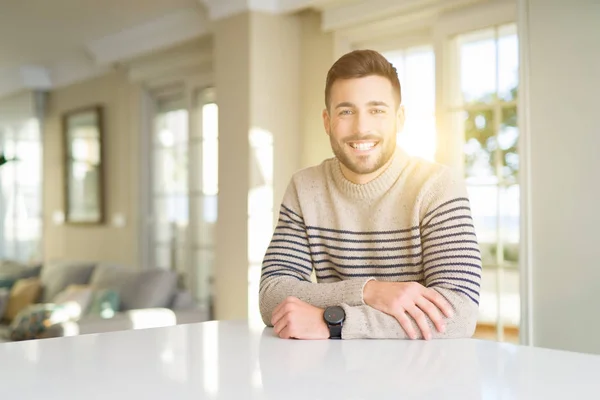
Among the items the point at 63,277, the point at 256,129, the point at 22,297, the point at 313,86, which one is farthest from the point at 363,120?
the point at 22,297

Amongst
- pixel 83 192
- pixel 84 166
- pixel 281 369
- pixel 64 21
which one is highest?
pixel 64 21

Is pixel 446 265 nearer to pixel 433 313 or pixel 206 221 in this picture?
pixel 433 313

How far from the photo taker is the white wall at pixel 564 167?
126 inches

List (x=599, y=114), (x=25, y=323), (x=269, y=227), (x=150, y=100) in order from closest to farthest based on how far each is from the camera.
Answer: (x=599, y=114) < (x=25, y=323) < (x=269, y=227) < (x=150, y=100)

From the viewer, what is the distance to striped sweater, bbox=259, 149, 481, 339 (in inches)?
64.4

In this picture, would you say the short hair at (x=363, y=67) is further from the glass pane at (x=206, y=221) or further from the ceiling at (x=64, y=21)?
the glass pane at (x=206, y=221)

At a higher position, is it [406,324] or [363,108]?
[363,108]

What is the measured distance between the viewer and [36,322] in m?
4.35

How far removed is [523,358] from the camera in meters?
1.32

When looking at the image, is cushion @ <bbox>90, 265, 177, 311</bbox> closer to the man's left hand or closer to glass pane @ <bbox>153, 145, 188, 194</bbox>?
glass pane @ <bbox>153, 145, 188, 194</bbox>

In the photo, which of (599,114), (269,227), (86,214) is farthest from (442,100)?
(86,214)

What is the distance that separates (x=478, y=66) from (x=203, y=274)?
9.68ft

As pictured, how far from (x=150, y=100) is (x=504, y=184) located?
3.61 metres

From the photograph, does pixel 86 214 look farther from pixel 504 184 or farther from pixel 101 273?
pixel 504 184
